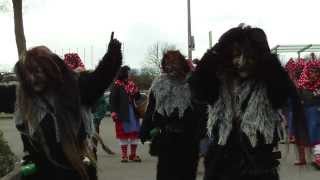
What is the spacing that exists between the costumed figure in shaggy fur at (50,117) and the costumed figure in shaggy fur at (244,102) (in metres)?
0.81

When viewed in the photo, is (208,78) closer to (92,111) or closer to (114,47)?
(114,47)

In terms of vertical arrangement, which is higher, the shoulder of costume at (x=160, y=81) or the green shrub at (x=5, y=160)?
the shoulder of costume at (x=160, y=81)

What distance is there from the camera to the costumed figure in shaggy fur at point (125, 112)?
13656mm

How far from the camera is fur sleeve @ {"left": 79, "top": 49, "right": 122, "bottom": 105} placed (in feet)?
16.5

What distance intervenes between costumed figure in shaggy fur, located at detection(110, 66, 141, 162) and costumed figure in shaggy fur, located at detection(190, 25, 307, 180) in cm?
869

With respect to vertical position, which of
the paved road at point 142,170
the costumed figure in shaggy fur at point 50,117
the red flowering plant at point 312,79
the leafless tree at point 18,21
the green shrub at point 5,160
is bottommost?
the paved road at point 142,170

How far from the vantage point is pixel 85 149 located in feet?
16.2

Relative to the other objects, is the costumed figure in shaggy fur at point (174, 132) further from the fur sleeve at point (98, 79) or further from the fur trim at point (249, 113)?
the fur trim at point (249, 113)

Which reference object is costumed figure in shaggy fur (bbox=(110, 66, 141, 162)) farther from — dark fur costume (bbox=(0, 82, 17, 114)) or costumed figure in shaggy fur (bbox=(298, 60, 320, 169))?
dark fur costume (bbox=(0, 82, 17, 114))

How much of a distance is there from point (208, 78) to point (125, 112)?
29.2ft

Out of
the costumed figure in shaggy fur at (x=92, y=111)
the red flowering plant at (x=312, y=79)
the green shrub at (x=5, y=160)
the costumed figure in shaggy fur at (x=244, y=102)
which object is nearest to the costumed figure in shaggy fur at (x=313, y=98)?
the red flowering plant at (x=312, y=79)

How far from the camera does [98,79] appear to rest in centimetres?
509

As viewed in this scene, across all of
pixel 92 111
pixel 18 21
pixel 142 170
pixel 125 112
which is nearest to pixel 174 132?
pixel 92 111

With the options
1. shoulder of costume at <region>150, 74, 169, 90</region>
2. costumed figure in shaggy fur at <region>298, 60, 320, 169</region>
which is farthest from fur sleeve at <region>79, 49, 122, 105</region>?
costumed figure in shaggy fur at <region>298, 60, 320, 169</region>
